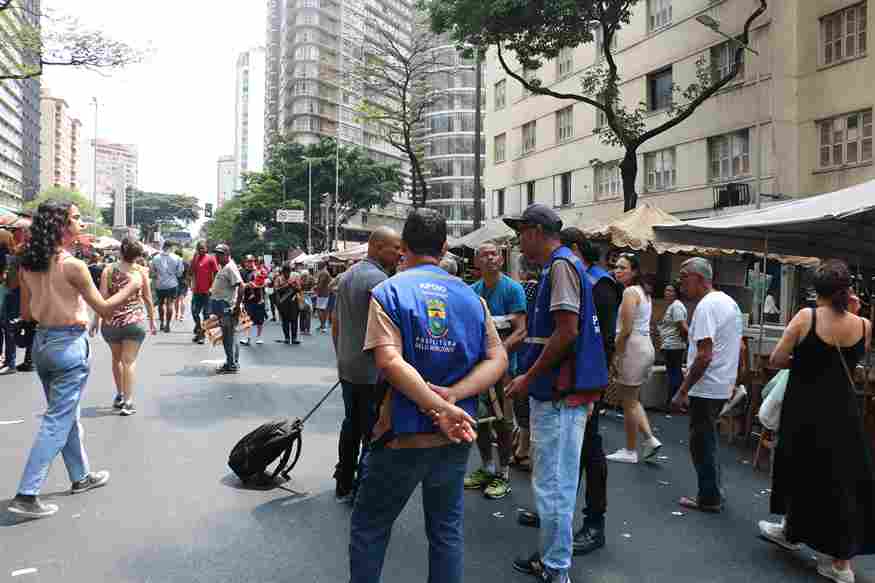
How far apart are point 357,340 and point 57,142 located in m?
165

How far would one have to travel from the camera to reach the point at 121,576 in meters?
3.77

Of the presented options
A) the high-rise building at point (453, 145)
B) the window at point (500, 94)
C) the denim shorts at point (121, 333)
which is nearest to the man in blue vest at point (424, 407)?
the denim shorts at point (121, 333)

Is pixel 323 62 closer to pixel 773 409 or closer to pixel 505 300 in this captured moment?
pixel 505 300

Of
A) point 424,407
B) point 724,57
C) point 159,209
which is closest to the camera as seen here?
point 424,407

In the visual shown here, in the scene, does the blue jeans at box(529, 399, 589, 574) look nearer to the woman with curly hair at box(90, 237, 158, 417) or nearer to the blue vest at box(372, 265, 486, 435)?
the blue vest at box(372, 265, 486, 435)

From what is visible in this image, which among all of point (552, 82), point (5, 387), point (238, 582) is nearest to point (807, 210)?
point (238, 582)

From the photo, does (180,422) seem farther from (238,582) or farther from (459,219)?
(459,219)

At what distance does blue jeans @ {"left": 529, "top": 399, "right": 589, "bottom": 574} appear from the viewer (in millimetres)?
3660

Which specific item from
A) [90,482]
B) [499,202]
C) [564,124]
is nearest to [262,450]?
[90,482]

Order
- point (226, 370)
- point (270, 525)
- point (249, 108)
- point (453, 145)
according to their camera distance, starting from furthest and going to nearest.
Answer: point (249, 108) → point (453, 145) → point (226, 370) → point (270, 525)

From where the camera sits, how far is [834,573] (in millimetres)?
4047

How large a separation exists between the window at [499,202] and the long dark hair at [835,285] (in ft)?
115

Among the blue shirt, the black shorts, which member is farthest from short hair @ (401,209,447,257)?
the black shorts

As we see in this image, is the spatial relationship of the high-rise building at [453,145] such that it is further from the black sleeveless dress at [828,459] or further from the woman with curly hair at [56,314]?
the black sleeveless dress at [828,459]
